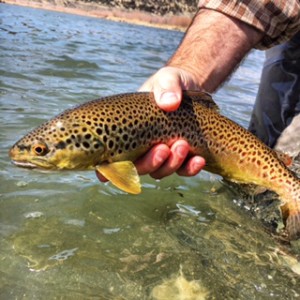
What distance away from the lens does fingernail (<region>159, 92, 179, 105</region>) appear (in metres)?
2.80

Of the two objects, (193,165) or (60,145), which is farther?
(193,165)

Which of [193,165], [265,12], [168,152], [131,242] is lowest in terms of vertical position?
[131,242]

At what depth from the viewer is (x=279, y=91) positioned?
4516 millimetres

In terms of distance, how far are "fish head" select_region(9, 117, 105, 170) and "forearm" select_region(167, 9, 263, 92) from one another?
1246 millimetres

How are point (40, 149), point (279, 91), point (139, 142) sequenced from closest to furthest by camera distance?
1. point (40, 149)
2. point (139, 142)
3. point (279, 91)

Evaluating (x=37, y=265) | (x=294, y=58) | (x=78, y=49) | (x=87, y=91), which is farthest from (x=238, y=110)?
(x=78, y=49)

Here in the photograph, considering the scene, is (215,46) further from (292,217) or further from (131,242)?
(131,242)

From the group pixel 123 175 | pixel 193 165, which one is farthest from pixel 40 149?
pixel 193 165

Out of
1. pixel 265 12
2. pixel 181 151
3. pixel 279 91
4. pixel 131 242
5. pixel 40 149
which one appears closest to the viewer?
pixel 40 149

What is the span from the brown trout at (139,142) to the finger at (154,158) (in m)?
0.04

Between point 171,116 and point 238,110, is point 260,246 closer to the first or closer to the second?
point 171,116

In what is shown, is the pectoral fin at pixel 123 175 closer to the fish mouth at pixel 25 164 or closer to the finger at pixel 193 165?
the fish mouth at pixel 25 164

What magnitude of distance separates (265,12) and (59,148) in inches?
85.1

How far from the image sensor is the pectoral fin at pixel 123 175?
2.59 meters
